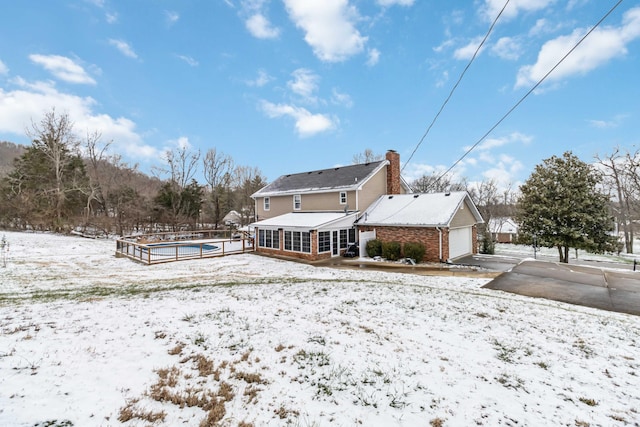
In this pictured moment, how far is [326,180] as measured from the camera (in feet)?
74.8

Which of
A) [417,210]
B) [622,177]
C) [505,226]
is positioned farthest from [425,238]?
[505,226]

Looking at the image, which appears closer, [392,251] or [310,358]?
[310,358]

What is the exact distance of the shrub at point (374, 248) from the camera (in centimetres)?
1777

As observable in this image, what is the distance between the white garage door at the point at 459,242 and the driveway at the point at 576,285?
2.99m

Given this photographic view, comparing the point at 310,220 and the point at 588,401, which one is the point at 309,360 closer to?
the point at 588,401

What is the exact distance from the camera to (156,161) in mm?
37750

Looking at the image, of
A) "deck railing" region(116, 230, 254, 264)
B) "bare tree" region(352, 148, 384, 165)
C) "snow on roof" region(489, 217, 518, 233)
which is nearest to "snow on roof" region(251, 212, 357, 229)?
"deck railing" region(116, 230, 254, 264)

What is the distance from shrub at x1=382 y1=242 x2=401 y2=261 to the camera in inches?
672

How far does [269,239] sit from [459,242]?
41.8 feet

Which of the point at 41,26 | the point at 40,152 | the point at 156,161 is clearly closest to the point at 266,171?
the point at 156,161

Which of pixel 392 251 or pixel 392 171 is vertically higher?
pixel 392 171

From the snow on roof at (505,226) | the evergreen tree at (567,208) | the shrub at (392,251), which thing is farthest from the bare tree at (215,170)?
the snow on roof at (505,226)

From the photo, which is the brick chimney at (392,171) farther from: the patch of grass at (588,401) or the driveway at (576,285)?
the patch of grass at (588,401)

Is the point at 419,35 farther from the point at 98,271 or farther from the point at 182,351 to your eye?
the point at 98,271
